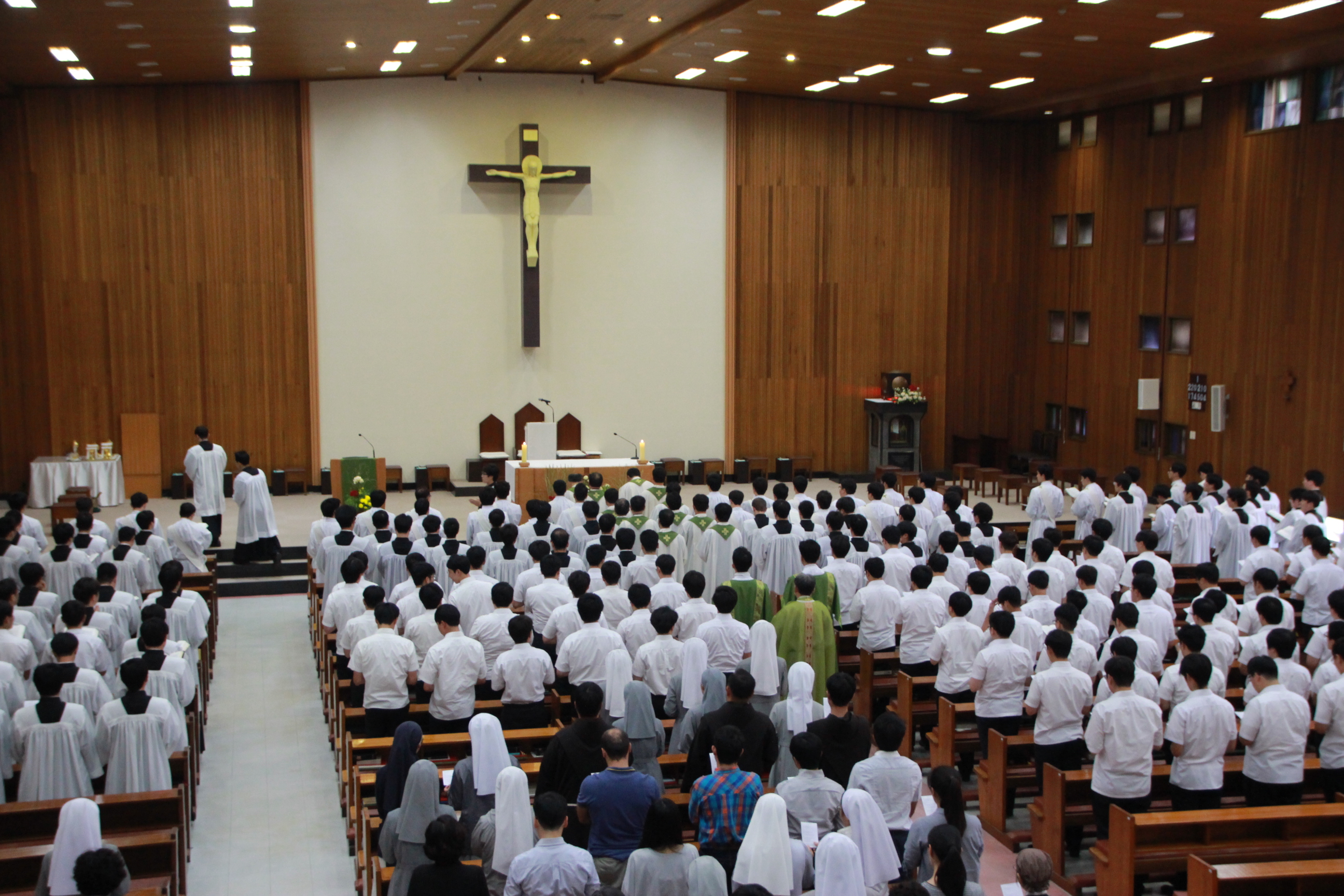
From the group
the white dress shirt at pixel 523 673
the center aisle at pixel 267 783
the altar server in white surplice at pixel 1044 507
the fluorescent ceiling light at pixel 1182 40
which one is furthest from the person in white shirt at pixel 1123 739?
the fluorescent ceiling light at pixel 1182 40

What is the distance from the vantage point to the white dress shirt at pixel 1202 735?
6.54m

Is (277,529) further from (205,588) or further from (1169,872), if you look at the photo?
(1169,872)

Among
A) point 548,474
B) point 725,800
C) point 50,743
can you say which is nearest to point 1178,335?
point 548,474

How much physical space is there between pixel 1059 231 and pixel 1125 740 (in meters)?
16.1

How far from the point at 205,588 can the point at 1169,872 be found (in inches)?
336

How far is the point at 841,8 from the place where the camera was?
13.5 meters

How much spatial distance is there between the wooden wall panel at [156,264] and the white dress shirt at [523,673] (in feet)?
39.3

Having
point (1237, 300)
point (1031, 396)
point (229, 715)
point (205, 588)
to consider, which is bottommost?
point (229, 715)

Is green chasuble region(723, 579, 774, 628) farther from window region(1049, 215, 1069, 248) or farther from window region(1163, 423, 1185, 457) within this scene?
window region(1049, 215, 1069, 248)

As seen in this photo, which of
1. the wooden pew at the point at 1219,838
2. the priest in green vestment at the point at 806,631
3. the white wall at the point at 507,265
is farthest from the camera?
the white wall at the point at 507,265

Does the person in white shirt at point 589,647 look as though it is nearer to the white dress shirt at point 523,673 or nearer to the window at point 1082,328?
the white dress shirt at point 523,673

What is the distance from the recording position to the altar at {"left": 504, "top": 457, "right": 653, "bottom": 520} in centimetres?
1574

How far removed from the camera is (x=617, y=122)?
763 inches

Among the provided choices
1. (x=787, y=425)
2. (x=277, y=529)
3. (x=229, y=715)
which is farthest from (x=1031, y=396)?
(x=229, y=715)
